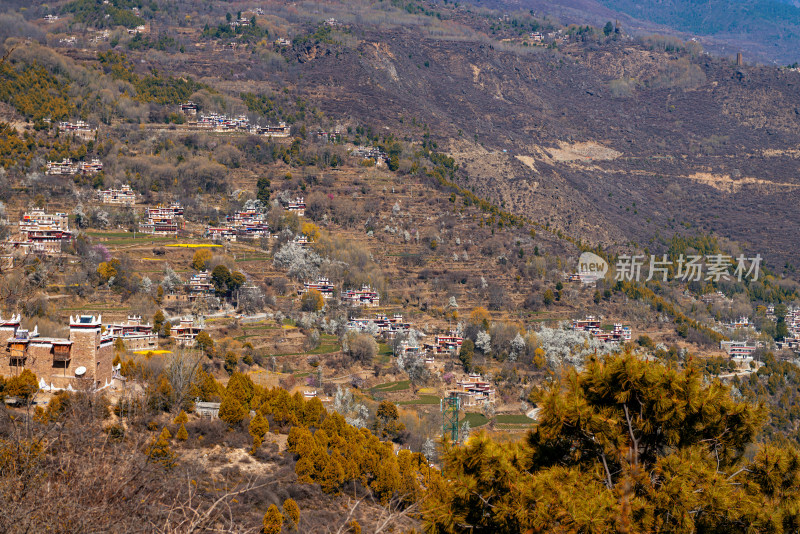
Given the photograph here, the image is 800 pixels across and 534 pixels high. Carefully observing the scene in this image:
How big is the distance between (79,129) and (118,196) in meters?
10.0

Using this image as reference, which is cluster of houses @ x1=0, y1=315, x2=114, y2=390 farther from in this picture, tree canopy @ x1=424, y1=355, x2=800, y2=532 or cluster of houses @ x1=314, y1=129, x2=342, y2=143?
cluster of houses @ x1=314, y1=129, x2=342, y2=143

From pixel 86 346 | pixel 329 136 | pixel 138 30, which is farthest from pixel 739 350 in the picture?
pixel 138 30

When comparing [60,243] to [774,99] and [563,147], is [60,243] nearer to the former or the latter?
[563,147]

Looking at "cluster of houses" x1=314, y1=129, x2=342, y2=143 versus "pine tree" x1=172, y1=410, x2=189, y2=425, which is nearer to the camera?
"pine tree" x1=172, y1=410, x2=189, y2=425

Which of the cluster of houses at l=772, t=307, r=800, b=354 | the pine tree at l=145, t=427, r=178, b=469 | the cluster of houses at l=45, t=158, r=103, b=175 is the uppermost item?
the pine tree at l=145, t=427, r=178, b=469

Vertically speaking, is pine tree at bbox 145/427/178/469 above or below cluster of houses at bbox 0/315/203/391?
above

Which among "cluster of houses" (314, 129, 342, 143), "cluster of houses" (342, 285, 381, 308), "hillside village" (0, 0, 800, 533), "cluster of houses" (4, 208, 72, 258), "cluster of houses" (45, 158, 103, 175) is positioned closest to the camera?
"hillside village" (0, 0, 800, 533)

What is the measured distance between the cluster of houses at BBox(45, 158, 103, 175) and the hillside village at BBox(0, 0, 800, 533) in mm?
363

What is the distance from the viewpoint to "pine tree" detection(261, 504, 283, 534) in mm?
16062

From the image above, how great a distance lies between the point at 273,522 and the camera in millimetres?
16328

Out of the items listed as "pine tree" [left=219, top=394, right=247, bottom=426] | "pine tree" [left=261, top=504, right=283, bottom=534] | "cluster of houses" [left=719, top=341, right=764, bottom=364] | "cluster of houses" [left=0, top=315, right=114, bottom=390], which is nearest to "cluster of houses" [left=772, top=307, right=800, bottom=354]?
"cluster of houses" [left=719, top=341, right=764, bottom=364]

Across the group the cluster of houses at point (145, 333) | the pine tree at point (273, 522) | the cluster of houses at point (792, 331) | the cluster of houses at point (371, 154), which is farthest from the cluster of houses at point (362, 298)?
the pine tree at point (273, 522)

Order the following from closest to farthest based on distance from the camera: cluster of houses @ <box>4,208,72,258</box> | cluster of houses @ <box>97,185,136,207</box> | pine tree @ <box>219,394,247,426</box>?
pine tree @ <box>219,394,247,426</box> < cluster of houses @ <box>4,208,72,258</box> < cluster of houses @ <box>97,185,136,207</box>

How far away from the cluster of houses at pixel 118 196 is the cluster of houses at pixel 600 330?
81.0 ft
